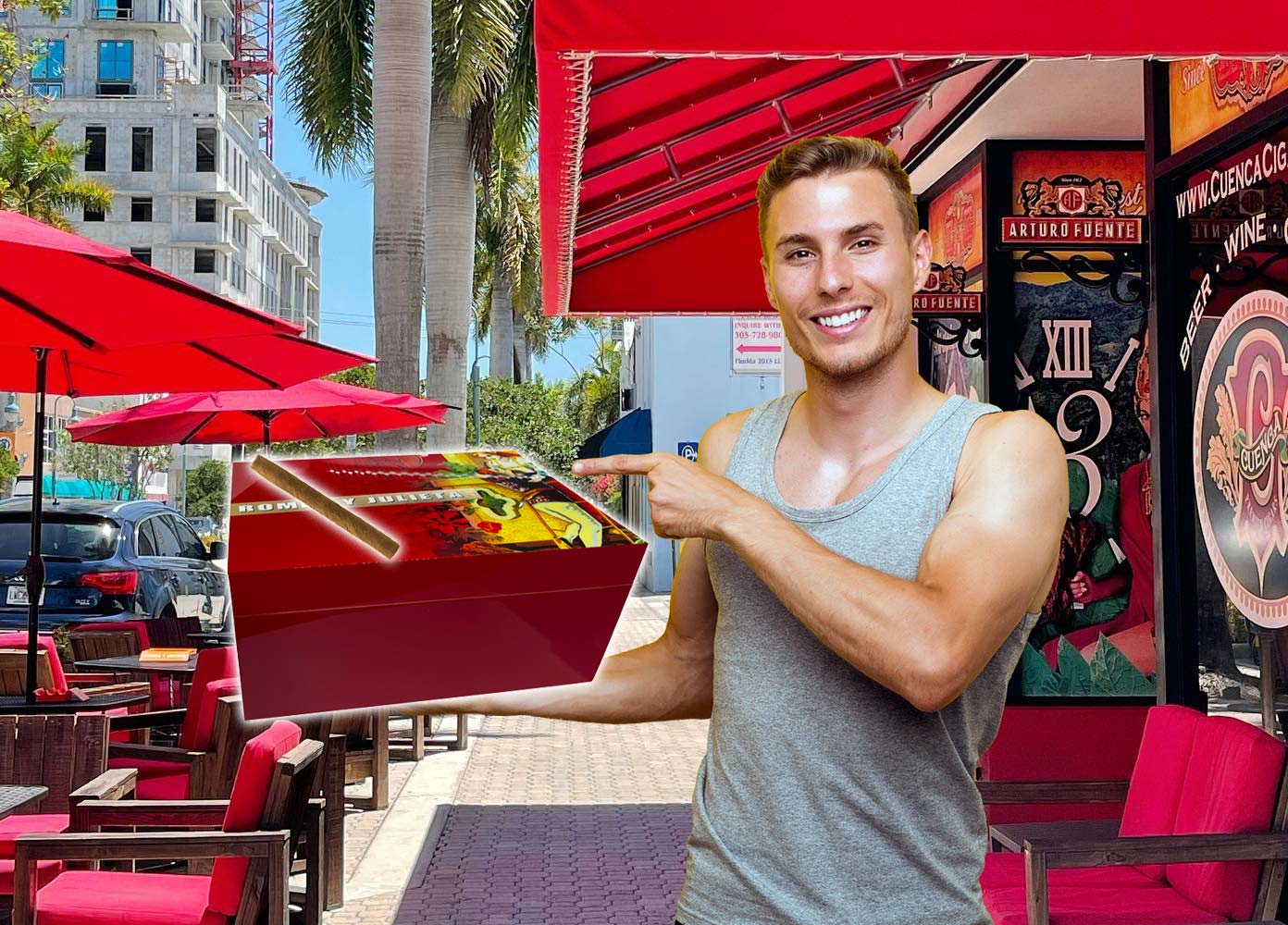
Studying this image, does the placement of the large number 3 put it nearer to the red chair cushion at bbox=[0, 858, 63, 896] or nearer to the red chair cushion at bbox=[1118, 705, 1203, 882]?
the red chair cushion at bbox=[1118, 705, 1203, 882]

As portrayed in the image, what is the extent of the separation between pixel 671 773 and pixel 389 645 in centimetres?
953

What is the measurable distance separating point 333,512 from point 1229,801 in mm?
3557

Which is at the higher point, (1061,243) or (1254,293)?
(1061,243)

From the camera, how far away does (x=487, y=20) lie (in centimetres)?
1534

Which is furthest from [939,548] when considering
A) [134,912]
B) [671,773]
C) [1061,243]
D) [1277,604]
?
[671,773]

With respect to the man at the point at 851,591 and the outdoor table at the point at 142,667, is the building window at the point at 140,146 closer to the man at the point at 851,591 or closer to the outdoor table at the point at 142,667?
the outdoor table at the point at 142,667

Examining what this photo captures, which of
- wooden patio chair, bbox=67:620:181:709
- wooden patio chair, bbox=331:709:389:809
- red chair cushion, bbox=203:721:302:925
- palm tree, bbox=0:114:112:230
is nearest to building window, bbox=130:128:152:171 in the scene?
palm tree, bbox=0:114:112:230

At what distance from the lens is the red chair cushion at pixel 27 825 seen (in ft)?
18.6

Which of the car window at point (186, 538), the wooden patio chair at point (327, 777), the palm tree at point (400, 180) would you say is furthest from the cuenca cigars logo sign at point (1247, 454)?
the car window at point (186, 538)

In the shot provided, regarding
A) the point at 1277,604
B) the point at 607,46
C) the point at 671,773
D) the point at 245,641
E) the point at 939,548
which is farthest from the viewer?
the point at 671,773

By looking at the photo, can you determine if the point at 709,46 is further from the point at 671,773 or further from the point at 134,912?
the point at 671,773

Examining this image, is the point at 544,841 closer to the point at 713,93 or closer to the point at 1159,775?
the point at 1159,775

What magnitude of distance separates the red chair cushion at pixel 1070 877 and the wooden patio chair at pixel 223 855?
7.26 feet

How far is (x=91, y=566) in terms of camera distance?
1427cm
